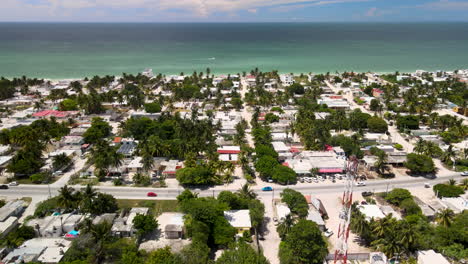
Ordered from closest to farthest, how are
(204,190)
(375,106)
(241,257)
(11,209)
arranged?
1. (241,257)
2. (11,209)
3. (204,190)
4. (375,106)

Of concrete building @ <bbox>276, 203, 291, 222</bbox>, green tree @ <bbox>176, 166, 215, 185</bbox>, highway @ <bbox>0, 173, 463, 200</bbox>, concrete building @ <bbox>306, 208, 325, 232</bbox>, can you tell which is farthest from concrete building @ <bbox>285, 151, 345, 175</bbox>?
green tree @ <bbox>176, 166, 215, 185</bbox>

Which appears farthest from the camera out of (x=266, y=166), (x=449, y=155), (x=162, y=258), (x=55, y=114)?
(x=55, y=114)

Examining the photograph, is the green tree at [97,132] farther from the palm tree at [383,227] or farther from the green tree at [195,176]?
the palm tree at [383,227]

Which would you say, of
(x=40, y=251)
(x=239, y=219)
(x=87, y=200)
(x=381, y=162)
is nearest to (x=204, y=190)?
(x=239, y=219)

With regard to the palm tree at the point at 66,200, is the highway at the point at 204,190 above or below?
below

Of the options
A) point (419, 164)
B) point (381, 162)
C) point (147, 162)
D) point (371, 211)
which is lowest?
point (371, 211)

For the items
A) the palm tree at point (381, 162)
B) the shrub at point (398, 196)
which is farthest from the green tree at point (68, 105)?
the shrub at point (398, 196)

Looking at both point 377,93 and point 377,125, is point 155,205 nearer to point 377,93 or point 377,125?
point 377,125
